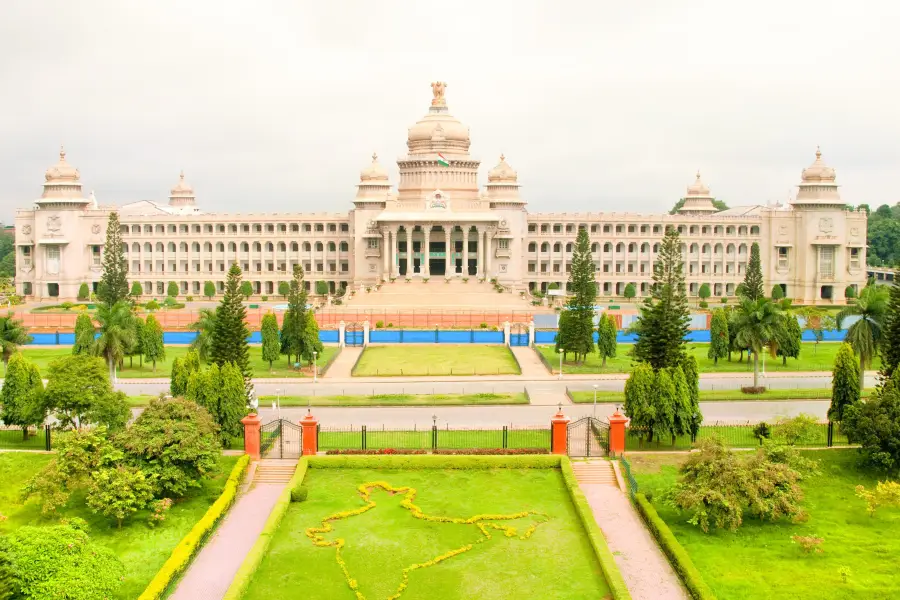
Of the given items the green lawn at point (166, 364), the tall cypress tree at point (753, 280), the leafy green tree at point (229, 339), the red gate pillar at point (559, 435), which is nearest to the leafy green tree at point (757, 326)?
the red gate pillar at point (559, 435)

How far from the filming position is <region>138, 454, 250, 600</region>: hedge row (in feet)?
66.3

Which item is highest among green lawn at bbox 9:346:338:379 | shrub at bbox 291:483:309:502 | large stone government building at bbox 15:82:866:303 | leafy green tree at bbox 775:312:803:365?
large stone government building at bbox 15:82:866:303

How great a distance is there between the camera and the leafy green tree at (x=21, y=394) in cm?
3042

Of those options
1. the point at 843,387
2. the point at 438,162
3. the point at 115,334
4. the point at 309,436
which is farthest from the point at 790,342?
the point at 438,162

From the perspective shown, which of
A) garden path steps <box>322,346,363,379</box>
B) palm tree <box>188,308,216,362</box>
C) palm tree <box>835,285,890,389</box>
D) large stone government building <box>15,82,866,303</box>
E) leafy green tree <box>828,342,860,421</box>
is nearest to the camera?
leafy green tree <box>828,342,860,421</box>

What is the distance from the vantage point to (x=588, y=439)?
95.3 ft

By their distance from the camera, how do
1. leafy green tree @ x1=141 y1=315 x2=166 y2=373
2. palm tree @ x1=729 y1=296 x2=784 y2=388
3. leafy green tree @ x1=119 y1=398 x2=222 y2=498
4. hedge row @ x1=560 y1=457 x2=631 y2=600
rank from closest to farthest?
hedge row @ x1=560 y1=457 x2=631 y2=600 < leafy green tree @ x1=119 y1=398 x2=222 y2=498 < palm tree @ x1=729 y1=296 x2=784 y2=388 < leafy green tree @ x1=141 y1=315 x2=166 y2=373

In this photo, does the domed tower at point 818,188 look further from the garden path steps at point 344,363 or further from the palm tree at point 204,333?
the palm tree at point 204,333

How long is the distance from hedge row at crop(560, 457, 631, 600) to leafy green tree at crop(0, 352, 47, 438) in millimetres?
17143

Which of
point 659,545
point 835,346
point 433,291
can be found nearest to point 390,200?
point 433,291

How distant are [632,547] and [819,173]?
72055 mm

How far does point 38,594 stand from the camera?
18.5 meters

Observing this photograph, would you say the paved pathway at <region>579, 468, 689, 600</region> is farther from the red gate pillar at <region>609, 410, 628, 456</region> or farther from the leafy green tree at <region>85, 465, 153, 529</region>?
the leafy green tree at <region>85, 465, 153, 529</region>

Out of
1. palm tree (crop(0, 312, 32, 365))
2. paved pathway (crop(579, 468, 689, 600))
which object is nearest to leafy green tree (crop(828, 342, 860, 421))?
paved pathway (crop(579, 468, 689, 600))
